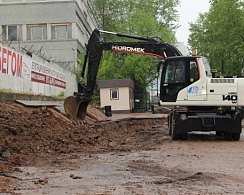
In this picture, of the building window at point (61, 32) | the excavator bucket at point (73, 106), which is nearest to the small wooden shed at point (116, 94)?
the building window at point (61, 32)

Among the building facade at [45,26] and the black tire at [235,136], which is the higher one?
the building facade at [45,26]

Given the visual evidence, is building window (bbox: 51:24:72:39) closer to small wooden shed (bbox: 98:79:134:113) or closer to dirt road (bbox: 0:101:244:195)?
small wooden shed (bbox: 98:79:134:113)

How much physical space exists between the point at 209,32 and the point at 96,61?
26.6 meters

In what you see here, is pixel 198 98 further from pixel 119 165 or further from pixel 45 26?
pixel 45 26

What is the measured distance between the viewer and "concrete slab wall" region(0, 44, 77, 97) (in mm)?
22125

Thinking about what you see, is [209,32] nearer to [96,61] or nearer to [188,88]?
[96,61]

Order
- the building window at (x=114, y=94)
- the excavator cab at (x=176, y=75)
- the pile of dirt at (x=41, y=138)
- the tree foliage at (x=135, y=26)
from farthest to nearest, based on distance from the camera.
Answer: the tree foliage at (x=135, y=26) < the building window at (x=114, y=94) < the excavator cab at (x=176, y=75) < the pile of dirt at (x=41, y=138)

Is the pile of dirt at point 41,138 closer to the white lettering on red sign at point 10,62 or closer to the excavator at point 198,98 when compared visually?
the excavator at point 198,98

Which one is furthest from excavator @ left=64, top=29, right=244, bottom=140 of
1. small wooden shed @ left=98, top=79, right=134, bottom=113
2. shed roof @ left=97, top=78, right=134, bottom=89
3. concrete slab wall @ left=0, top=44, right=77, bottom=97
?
small wooden shed @ left=98, top=79, right=134, bottom=113

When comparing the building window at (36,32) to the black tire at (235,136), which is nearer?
the black tire at (235,136)

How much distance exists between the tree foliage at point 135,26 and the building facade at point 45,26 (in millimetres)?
4389

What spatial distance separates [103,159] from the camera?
1309 centimetres

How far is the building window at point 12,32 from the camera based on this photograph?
53.4 metres

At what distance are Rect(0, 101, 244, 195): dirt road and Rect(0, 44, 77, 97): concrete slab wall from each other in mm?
4615
